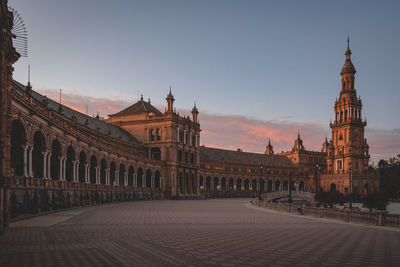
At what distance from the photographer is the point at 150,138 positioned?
9038 cm

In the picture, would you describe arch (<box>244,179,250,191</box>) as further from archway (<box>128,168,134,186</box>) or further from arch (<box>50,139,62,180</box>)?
arch (<box>50,139,62,180</box>)

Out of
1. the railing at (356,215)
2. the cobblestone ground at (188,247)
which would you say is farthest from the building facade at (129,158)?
the railing at (356,215)

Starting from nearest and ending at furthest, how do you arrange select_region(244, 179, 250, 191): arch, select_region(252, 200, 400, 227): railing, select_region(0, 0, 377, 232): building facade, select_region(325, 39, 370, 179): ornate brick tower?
1. select_region(252, 200, 400, 227): railing
2. select_region(0, 0, 377, 232): building facade
3. select_region(325, 39, 370, 179): ornate brick tower
4. select_region(244, 179, 250, 191): arch

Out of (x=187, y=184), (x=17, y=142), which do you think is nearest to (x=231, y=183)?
(x=187, y=184)

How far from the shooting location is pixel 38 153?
34.8 meters

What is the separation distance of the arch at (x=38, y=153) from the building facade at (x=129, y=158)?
84mm

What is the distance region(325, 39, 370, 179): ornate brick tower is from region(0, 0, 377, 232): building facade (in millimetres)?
307

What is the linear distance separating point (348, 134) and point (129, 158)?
79758mm

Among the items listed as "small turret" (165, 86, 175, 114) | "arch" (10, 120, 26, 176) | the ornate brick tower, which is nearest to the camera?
"arch" (10, 120, 26, 176)

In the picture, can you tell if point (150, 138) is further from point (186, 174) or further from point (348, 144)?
point (348, 144)

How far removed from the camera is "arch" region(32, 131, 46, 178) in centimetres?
3425

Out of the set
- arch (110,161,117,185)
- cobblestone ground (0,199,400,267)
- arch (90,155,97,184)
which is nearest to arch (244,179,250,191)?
arch (110,161,117,185)

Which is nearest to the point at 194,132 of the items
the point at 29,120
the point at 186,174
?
the point at 186,174

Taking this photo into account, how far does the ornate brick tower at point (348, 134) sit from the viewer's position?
404ft
